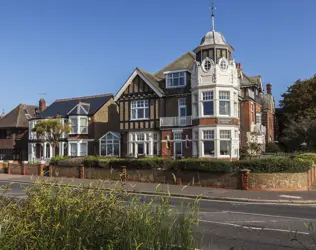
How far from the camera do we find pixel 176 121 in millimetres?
28734

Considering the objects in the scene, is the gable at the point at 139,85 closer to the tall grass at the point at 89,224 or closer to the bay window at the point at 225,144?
the bay window at the point at 225,144

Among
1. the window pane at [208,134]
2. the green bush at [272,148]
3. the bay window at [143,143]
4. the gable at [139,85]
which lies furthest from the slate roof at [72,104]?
the green bush at [272,148]

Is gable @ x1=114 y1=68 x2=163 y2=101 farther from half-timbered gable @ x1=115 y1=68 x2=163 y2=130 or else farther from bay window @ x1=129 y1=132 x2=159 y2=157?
bay window @ x1=129 y1=132 x2=159 y2=157

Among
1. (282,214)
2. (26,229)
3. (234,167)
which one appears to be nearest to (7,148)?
(234,167)

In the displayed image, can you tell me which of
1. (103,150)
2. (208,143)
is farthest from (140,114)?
(208,143)

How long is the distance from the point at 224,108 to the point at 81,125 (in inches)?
760

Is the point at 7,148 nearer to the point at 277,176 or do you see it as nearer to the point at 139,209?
the point at 277,176

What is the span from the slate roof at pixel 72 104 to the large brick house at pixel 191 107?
9.00 meters

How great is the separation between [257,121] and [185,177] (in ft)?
57.5

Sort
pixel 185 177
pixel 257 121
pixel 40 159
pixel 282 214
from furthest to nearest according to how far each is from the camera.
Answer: pixel 40 159, pixel 257 121, pixel 185 177, pixel 282 214

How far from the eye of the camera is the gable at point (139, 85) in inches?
1171

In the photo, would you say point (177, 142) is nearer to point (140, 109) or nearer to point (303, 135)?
point (140, 109)

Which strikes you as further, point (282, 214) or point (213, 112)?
point (213, 112)

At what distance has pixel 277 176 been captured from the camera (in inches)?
693
